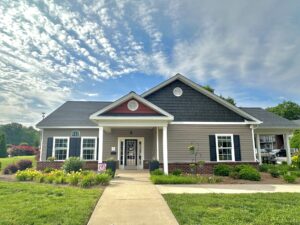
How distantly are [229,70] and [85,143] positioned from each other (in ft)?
46.3

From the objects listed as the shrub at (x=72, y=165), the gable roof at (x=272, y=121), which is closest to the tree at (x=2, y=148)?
the shrub at (x=72, y=165)

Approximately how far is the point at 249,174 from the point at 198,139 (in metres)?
3.86

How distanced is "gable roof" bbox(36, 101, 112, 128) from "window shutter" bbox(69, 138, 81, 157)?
1138 millimetres

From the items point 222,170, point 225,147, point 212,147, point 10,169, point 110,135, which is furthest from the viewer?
point 110,135

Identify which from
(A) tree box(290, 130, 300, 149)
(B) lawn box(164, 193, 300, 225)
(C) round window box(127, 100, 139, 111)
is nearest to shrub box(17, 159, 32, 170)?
(C) round window box(127, 100, 139, 111)

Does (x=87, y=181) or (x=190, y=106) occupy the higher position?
(x=190, y=106)

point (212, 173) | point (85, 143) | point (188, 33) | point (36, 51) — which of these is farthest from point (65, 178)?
point (188, 33)

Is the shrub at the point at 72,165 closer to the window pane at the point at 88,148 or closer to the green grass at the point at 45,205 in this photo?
the window pane at the point at 88,148

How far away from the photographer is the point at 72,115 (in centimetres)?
1650

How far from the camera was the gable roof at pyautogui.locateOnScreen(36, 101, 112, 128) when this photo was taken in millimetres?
15211

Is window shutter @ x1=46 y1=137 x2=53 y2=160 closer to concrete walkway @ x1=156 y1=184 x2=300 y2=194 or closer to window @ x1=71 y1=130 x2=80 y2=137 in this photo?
window @ x1=71 y1=130 x2=80 y2=137

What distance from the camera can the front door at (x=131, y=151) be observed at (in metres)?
15.6

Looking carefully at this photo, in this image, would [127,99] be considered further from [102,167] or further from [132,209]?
[132,209]

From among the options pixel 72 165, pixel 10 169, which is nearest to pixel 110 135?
pixel 72 165
